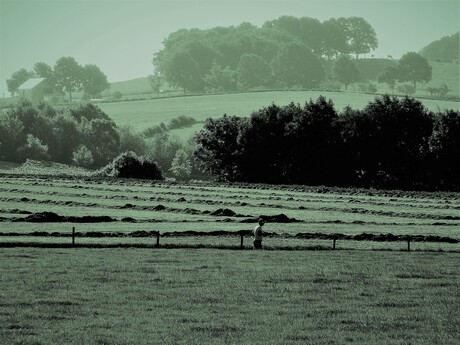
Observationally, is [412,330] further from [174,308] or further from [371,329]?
[174,308]

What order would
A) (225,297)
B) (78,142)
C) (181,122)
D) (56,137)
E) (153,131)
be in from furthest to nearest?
(181,122), (153,131), (78,142), (56,137), (225,297)

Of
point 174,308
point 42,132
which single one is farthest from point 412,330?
point 42,132

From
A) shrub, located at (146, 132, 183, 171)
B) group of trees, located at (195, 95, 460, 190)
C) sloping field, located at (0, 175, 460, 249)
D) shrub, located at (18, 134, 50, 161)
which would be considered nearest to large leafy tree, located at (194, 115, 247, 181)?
group of trees, located at (195, 95, 460, 190)

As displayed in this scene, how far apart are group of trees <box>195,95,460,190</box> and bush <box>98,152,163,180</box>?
9738mm

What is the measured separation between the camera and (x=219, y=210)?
2808 inches

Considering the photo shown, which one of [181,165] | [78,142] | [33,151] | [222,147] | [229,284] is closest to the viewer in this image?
[229,284]

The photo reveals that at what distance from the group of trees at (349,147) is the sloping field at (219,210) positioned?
556 inches

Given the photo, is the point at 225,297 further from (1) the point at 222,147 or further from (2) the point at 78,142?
(2) the point at 78,142

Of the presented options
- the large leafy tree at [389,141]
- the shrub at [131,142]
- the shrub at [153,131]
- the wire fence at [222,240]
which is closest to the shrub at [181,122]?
the shrub at [153,131]

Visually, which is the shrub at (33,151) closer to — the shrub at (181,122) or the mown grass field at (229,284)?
the shrub at (181,122)

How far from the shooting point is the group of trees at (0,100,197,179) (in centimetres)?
15238

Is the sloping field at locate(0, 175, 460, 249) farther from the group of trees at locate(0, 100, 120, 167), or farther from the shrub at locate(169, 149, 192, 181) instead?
Answer: the group of trees at locate(0, 100, 120, 167)

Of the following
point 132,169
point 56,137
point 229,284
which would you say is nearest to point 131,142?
point 56,137

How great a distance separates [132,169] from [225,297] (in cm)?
9225
